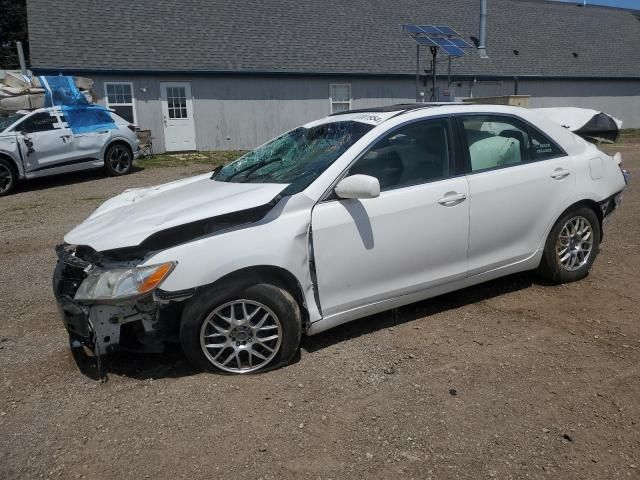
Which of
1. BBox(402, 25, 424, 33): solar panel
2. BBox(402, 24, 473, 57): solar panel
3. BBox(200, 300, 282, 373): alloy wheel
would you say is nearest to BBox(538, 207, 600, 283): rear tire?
BBox(200, 300, 282, 373): alloy wheel

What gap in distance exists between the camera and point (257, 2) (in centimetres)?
2098

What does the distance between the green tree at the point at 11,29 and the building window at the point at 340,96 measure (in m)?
27.8

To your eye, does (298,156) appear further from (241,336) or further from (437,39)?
(437,39)

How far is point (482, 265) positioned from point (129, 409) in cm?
268

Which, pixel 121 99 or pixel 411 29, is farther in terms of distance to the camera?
pixel 411 29

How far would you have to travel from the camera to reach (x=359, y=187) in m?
3.49

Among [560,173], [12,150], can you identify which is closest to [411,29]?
[12,150]

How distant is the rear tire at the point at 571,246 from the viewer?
15.2 ft

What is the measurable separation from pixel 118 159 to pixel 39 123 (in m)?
1.90

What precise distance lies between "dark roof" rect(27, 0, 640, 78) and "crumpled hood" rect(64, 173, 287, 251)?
47.2 ft

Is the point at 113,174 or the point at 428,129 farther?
the point at 113,174

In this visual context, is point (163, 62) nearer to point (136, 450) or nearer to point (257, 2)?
point (257, 2)

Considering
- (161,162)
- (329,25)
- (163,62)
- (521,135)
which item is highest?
(329,25)

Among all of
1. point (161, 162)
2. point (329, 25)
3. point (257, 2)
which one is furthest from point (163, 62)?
point (329, 25)
